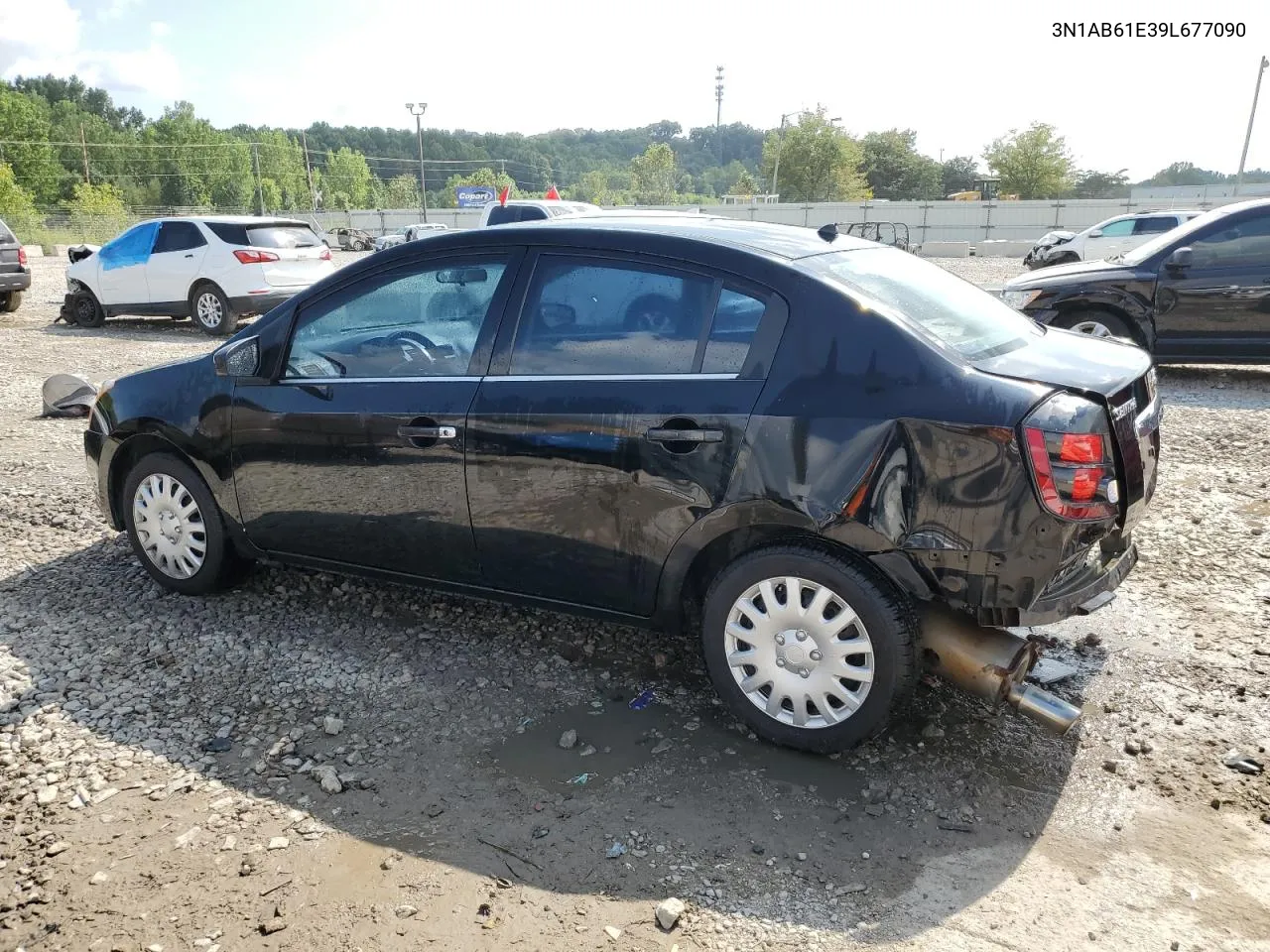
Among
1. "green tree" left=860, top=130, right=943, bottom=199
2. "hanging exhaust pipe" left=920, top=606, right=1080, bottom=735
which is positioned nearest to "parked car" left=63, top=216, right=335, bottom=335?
"hanging exhaust pipe" left=920, top=606, right=1080, bottom=735

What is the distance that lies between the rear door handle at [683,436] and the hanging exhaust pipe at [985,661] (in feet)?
3.03

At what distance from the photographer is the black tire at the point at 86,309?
15.2m

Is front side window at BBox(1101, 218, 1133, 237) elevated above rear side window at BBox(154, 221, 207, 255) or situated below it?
below

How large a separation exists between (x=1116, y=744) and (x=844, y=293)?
1872mm

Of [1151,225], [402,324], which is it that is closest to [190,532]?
[402,324]

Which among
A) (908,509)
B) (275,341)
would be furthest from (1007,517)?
(275,341)

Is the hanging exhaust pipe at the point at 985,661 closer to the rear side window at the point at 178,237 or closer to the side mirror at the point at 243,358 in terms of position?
the side mirror at the point at 243,358

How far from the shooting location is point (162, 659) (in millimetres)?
4082

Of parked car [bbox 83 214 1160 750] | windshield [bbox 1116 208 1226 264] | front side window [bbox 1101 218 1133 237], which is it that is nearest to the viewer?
parked car [bbox 83 214 1160 750]

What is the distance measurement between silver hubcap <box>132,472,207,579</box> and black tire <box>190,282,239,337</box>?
10.1 metres

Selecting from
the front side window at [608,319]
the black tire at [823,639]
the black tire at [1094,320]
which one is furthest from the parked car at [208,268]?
the black tire at [823,639]

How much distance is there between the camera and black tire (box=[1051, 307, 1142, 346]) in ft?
31.4

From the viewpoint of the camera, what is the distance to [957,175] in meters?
106

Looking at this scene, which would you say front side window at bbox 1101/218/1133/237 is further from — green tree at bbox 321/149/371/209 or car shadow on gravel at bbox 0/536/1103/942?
green tree at bbox 321/149/371/209
